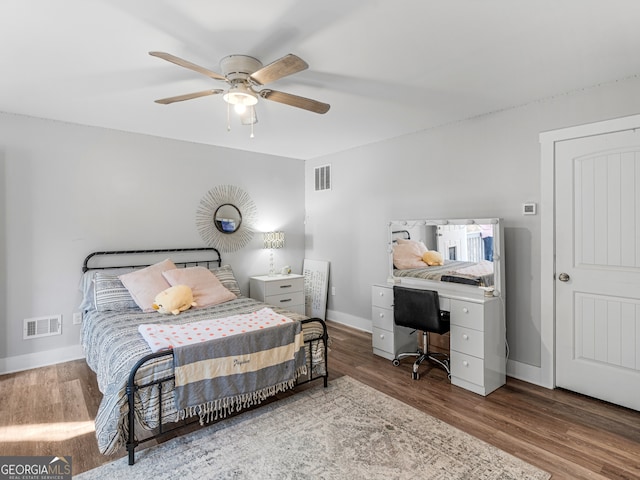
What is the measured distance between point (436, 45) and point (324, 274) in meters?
3.57

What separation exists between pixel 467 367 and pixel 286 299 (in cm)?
248

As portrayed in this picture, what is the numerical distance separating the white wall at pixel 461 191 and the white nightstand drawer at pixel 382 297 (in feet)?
2.22

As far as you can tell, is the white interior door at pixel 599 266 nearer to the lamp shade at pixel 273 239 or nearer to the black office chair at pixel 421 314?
the black office chair at pixel 421 314

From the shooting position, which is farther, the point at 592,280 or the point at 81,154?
the point at 81,154

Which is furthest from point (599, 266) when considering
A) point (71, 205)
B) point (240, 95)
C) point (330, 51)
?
point (71, 205)

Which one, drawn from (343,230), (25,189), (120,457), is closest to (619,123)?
(343,230)

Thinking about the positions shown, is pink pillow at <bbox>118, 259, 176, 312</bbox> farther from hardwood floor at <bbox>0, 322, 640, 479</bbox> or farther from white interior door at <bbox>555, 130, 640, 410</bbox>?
white interior door at <bbox>555, 130, 640, 410</bbox>

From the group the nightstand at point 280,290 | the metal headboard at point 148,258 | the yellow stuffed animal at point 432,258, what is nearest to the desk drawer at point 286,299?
the nightstand at point 280,290

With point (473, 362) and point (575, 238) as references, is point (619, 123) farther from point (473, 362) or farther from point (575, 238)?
point (473, 362)

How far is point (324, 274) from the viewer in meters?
5.21

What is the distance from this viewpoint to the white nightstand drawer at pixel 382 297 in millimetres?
3650

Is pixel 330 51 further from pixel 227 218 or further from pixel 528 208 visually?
pixel 227 218

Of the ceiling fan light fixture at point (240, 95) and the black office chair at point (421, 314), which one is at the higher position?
the ceiling fan light fixture at point (240, 95)

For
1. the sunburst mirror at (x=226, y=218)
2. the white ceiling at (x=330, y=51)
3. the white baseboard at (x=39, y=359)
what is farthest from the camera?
the sunburst mirror at (x=226, y=218)
